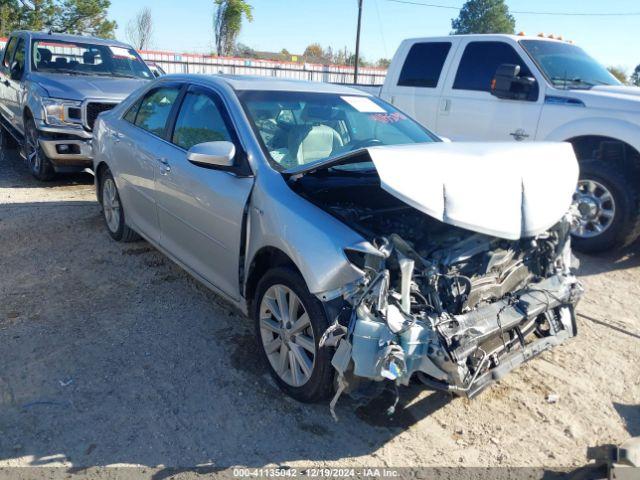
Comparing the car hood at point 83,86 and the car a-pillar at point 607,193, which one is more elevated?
the car hood at point 83,86

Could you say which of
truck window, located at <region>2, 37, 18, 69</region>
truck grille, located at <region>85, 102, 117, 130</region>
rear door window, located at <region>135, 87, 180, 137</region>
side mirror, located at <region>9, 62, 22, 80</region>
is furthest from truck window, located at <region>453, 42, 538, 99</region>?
truck window, located at <region>2, 37, 18, 69</region>

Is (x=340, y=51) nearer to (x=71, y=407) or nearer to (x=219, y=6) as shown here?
(x=219, y=6)

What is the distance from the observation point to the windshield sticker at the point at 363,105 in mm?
4172

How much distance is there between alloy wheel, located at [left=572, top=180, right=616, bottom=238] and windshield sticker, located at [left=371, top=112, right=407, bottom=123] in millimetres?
2348

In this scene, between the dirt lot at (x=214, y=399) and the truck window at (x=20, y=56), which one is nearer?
the dirt lot at (x=214, y=399)

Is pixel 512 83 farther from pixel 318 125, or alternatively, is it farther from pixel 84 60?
pixel 84 60

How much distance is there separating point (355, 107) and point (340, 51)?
4915 cm

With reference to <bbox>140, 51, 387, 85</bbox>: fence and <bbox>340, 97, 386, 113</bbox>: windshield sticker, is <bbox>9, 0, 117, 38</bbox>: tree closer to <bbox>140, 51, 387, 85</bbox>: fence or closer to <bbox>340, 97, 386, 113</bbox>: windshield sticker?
<bbox>140, 51, 387, 85</bbox>: fence

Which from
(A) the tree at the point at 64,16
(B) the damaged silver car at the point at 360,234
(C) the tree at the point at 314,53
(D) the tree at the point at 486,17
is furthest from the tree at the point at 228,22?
(D) the tree at the point at 486,17

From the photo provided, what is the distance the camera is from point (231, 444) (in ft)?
9.11

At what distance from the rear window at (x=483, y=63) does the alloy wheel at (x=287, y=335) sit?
4531 millimetres

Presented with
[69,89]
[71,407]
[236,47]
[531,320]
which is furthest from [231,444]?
[236,47]

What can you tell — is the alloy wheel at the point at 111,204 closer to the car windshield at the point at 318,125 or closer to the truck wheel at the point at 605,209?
the car windshield at the point at 318,125

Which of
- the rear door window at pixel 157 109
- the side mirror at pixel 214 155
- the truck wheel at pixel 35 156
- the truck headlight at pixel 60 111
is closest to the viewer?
the side mirror at pixel 214 155
